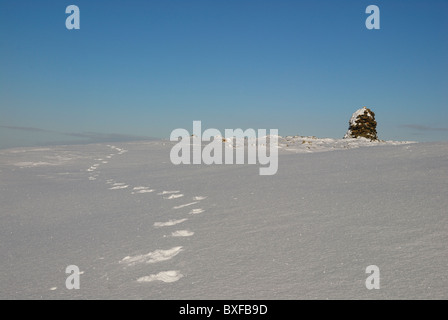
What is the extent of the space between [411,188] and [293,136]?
17.4m

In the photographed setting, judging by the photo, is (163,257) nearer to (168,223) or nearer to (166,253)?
(166,253)

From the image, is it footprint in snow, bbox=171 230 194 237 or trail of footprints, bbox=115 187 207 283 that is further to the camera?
footprint in snow, bbox=171 230 194 237

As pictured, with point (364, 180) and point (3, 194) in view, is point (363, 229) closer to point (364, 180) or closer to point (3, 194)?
point (364, 180)

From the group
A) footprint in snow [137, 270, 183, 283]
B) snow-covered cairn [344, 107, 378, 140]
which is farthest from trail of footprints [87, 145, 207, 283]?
snow-covered cairn [344, 107, 378, 140]

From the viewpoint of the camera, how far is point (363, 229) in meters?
3.41

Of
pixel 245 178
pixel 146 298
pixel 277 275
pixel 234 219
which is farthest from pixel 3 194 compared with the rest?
pixel 277 275

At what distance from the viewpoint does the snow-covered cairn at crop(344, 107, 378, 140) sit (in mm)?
22734

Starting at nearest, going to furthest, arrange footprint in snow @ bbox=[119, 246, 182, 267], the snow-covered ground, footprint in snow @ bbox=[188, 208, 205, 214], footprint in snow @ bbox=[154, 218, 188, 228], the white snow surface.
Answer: the snow-covered ground → footprint in snow @ bbox=[119, 246, 182, 267] → footprint in snow @ bbox=[154, 218, 188, 228] → footprint in snow @ bbox=[188, 208, 205, 214] → the white snow surface

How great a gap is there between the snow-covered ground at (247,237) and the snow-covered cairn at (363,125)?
16.4 metres

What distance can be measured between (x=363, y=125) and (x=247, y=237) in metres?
21.7

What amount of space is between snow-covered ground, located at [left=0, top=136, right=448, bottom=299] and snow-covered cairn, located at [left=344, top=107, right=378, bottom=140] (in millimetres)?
16356

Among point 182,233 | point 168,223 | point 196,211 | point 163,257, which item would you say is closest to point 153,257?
point 163,257

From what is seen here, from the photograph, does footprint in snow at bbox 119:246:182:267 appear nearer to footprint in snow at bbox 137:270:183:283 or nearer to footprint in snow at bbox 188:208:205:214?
footprint in snow at bbox 137:270:183:283
